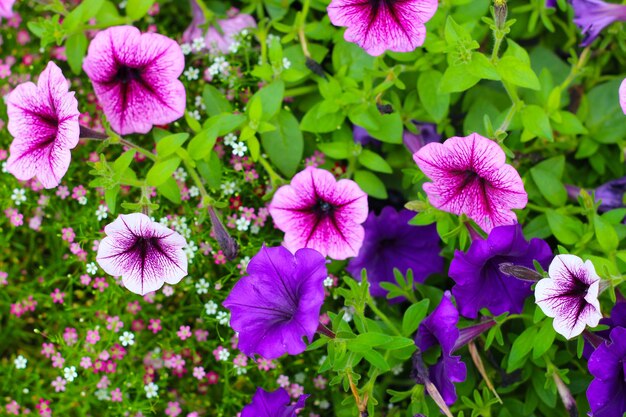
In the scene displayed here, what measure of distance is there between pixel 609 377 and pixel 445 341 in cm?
32

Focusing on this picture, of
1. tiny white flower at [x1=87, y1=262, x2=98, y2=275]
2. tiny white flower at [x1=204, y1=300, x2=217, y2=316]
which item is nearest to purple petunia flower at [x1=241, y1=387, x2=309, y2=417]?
tiny white flower at [x1=204, y1=300, x2=217, y2=316]

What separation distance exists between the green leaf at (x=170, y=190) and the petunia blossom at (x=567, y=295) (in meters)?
0.81

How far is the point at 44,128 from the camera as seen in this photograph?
60.3 inches

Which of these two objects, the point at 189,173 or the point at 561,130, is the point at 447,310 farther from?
the point at 189,173

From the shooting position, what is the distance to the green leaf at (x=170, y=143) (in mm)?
1551

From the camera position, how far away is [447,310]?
145 centimetres

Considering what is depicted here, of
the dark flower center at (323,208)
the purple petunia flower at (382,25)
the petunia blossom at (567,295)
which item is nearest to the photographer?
the petunia blossom at (567,295)

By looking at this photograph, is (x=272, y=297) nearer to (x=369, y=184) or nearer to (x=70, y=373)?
(x=369, y=184)

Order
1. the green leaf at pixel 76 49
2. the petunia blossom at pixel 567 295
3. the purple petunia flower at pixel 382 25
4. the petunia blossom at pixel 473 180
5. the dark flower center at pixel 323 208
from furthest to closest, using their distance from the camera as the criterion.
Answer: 1. the green leaf at pixel 76 49
2. the dark flower center at pixel 323 208
3. the purple petunia flower at pixel 382 25
4. the petunia blossom at pixel 473 180
5. the petunia blossom at pixel 567 295

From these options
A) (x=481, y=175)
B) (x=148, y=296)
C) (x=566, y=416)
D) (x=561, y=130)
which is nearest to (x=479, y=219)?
(x=481, y=175)

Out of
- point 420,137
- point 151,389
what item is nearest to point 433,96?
point 420,137

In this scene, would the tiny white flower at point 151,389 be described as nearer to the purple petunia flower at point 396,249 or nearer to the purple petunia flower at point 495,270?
the purple petunia flower at point 396,249

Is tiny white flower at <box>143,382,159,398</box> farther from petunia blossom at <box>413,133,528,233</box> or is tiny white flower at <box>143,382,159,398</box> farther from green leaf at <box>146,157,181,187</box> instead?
petunia blossom at <box>413,133,528,233</box>

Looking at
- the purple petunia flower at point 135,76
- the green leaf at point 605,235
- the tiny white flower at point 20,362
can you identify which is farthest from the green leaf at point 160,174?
the green leaf at point 605,235
